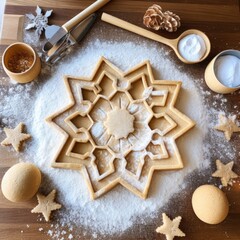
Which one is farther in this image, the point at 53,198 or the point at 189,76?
the point at 189,76

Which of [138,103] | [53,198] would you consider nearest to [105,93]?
[138,103]

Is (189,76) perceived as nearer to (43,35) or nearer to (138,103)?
(138,103)

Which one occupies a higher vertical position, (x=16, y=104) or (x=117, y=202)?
(x=16, y=104)

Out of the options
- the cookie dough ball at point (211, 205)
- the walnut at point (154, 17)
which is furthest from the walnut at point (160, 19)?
the cookie dough ball at point (211, 205)

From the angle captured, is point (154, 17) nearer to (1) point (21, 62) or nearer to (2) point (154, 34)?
(2) point (154, 34)

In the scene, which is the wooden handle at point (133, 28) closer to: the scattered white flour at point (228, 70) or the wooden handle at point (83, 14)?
the wooden handle at point (83, 14)

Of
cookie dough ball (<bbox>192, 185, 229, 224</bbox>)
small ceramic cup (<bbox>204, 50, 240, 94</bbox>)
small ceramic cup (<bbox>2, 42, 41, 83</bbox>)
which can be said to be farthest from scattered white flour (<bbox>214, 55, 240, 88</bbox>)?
small ceramic cup (<bbox>2, 42, 41, 83</bbox>)

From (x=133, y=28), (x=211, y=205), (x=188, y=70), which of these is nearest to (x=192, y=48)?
(x=188, y=70)
